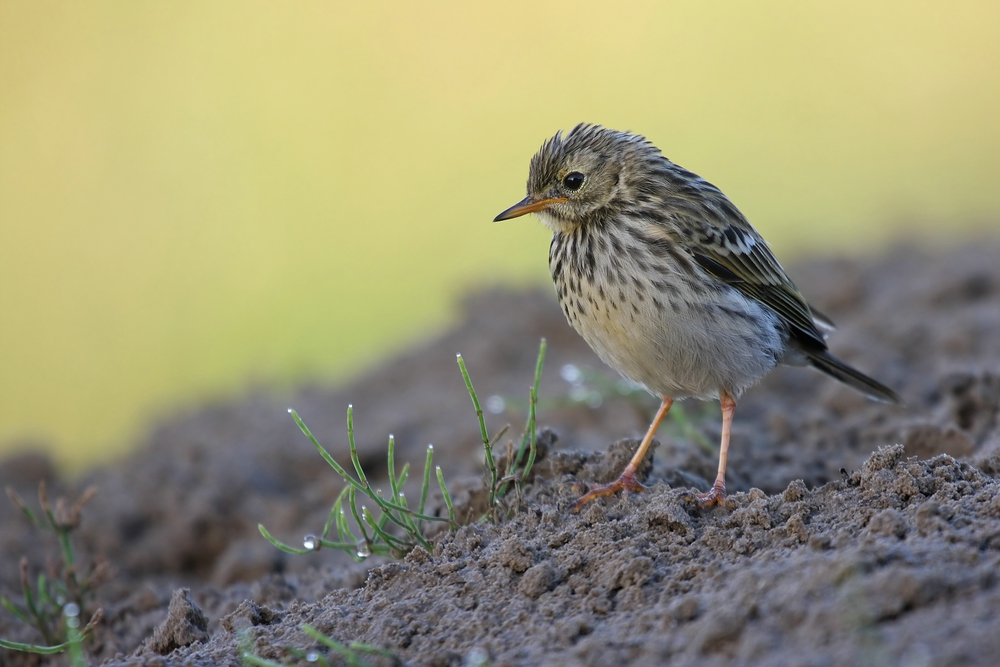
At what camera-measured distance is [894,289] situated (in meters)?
7.57

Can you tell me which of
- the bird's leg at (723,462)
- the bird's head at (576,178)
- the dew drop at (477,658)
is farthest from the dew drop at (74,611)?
the bird's leg at (723,462)

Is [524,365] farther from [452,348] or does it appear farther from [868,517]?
[868,517]

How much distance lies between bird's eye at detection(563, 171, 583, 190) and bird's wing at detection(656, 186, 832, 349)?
44 cm

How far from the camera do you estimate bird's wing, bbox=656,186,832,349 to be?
13.7 ft

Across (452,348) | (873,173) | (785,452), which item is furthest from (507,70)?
(785,452)

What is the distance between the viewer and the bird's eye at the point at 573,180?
4.38m

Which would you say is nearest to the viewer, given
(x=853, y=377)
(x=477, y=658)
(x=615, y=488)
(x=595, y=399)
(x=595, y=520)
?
(x=477, y=658)

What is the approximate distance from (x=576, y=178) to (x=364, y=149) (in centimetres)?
935

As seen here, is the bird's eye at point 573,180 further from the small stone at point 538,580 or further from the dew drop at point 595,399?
the small stone at point 538,580

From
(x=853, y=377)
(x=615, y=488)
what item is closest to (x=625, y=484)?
(x=615, y=488)

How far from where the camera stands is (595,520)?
3.29 metres

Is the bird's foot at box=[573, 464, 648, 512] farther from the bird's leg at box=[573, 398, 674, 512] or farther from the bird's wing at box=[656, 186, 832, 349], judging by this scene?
the bird's wing at box=[656, 186, 832, 349]

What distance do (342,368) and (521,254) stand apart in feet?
12.0

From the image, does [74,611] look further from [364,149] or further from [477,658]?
[364,149]
